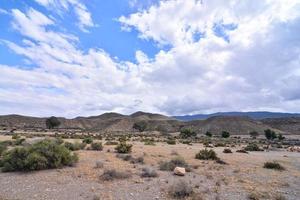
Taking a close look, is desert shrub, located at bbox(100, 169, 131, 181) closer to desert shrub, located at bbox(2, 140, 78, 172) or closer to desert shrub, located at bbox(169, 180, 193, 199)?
desert shrub, located at bbox(2, 140, 78, 172)

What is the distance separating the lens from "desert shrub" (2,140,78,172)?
16.5m

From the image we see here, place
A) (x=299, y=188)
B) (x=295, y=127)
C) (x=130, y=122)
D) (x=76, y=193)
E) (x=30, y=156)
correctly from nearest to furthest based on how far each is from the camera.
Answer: (x=76, y=193) → (x=299, y=188) → (x=30, y=156) → (x=295, y=127) → (x=130, y=122)

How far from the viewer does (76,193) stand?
41.5 ft

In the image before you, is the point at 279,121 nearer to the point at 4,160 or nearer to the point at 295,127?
the point at 295,127

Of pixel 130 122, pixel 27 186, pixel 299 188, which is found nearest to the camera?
pixel 27 186

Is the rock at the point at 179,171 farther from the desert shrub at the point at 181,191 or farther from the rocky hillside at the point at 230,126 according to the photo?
the rocky hillside at the point at 230,126

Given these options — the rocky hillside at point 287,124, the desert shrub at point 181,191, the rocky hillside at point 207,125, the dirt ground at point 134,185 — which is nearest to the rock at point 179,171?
the dirt ground at point 134,185

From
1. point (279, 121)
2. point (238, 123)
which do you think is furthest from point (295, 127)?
point (238, 123)

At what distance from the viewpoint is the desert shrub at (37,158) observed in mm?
16453

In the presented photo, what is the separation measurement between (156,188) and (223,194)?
114 inches

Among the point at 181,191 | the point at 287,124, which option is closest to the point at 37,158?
the point at 181,191

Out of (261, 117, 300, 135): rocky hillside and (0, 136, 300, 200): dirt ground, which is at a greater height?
(261, 117, 300, 135): rocky hillside

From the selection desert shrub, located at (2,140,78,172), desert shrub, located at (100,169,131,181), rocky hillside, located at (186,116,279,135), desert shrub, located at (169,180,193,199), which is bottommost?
desert shrub, located at (169,180,193,199)

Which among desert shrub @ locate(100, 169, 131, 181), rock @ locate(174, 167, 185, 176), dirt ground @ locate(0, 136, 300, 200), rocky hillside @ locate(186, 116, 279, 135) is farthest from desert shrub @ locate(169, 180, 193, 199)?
rocky hillside @ locate(186, 116, 279, 135)
